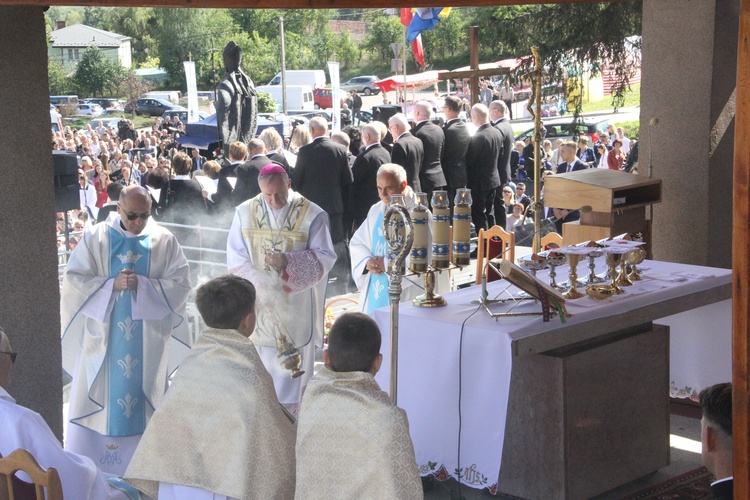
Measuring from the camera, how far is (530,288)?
4.21 meters

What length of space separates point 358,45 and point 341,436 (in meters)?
55.2

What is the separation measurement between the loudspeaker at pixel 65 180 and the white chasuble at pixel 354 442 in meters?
3.48

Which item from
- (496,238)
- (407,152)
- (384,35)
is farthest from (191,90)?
(384,35)

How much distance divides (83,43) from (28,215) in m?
51.2

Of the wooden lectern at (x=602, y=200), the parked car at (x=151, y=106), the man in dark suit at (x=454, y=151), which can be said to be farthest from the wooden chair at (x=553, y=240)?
the parked car at (x=151, y=106)

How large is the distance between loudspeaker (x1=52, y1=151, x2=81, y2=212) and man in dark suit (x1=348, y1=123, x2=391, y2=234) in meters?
3.66

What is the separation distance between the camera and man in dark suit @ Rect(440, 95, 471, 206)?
33.8 ft

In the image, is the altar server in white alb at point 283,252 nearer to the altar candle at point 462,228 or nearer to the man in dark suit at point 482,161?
the altar candle at point 462,228

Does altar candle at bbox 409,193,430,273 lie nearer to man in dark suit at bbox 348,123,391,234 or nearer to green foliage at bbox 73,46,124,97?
man in dark suit at bbox 348,123,391,234

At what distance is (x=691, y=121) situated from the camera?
6.58 metres

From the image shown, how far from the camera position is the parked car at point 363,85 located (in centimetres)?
4684

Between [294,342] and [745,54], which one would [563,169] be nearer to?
[294,342]

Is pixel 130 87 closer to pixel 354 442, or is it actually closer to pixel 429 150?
pixel 429 150

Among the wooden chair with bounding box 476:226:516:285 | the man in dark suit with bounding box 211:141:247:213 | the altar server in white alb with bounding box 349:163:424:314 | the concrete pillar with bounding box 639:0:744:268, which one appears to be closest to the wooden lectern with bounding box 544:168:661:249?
the wooden chair with bounding box 476:226:516:285
